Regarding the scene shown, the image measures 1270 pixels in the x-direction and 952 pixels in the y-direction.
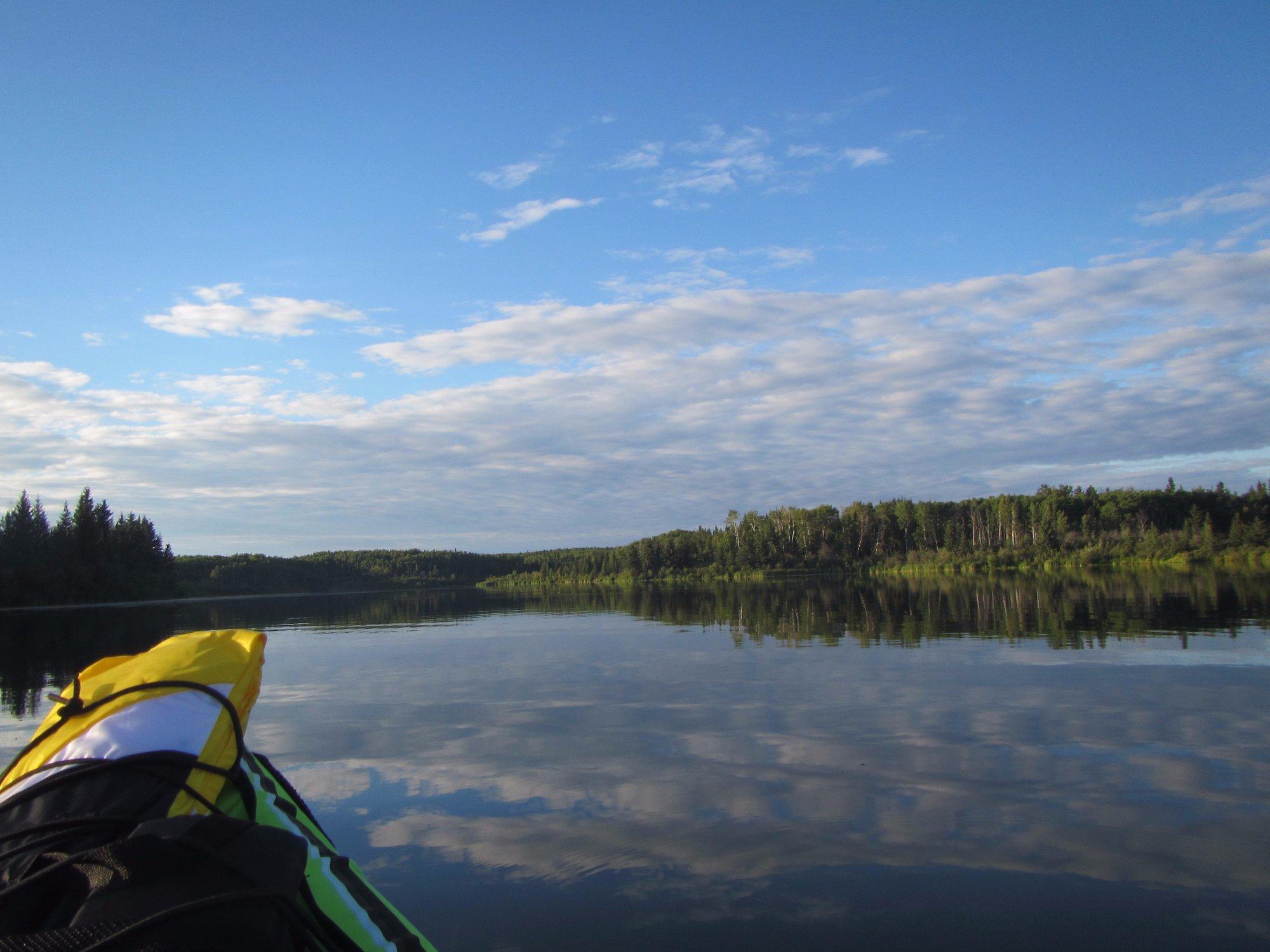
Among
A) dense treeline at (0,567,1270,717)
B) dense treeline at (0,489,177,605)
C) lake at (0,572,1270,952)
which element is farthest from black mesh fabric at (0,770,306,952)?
dense treeline at (0,489,177,605)

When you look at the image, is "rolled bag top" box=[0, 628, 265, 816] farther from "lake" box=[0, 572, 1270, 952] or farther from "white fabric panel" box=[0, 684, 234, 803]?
"lake" box=[0, 572, 1270, 952]

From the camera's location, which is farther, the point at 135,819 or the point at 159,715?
the point at 159,715

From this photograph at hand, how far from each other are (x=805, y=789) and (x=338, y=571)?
16612 centimetres

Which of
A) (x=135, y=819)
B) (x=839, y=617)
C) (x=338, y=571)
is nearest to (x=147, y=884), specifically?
(x=135, y=819)

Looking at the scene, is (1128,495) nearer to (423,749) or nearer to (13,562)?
(423,749)

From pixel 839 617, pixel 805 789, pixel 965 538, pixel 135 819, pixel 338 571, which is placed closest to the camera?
pixel 135 819

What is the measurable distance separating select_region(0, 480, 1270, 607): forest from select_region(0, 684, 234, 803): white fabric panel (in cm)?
7528

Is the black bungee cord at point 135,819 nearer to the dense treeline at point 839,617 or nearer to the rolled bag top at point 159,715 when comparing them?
the rolled bag top at point 159,715

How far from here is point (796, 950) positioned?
4.83 metres

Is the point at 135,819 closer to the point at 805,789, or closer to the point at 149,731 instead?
the point at 149,731

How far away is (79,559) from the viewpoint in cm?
8444

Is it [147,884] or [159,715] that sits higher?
[159,715]

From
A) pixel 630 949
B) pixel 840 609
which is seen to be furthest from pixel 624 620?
pixel 630 949

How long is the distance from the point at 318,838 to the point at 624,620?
29.7 m
